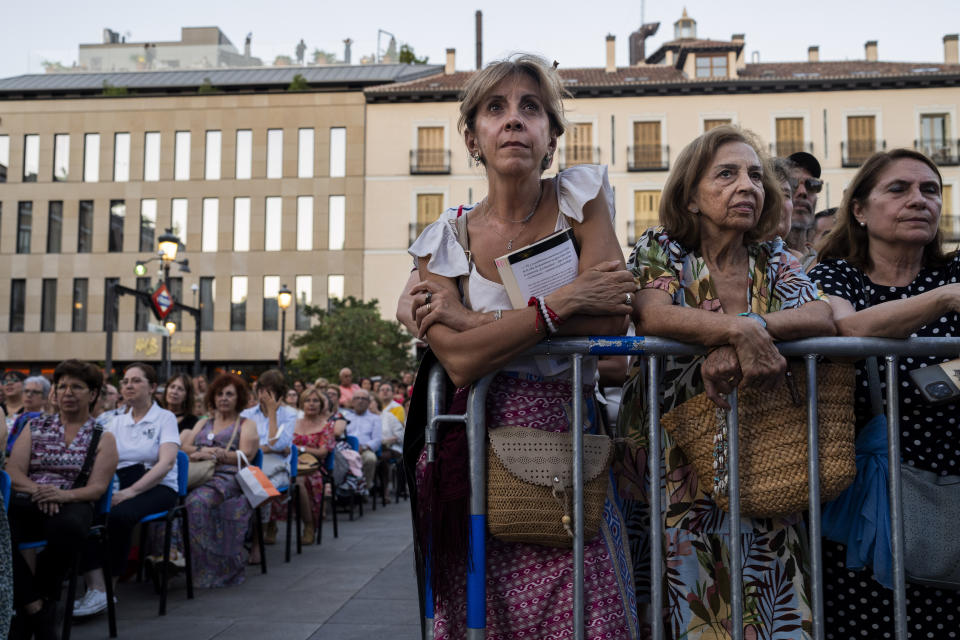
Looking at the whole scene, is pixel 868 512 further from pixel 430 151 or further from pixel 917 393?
pixel 430 151

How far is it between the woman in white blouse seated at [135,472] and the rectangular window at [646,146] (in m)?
32.1

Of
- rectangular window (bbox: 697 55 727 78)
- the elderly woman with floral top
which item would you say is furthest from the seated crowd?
rectangular window (bbox: 697 55 727 78)

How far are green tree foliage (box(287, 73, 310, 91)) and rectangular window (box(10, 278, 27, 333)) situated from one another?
49.7 feet

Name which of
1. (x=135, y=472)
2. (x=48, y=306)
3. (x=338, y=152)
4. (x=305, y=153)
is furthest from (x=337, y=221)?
(x=135, y=472)

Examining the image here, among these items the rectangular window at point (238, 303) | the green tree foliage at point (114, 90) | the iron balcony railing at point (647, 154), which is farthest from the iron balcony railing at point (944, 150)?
the green tree foliage at point (114, 90)

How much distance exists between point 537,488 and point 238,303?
122ft

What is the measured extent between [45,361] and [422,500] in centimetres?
4108

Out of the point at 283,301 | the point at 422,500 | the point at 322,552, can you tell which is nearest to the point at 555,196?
the point at 422,500

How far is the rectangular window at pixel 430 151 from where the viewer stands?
1451 inches

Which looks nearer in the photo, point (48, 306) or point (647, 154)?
point (647, 154)

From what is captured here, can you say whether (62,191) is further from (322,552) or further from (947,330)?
(947,330)

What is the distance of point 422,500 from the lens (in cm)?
226

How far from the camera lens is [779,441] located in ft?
7.11

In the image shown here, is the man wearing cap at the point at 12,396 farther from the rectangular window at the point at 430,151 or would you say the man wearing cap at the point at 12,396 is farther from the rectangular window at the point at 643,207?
the rectangular window at the point at 643,207
